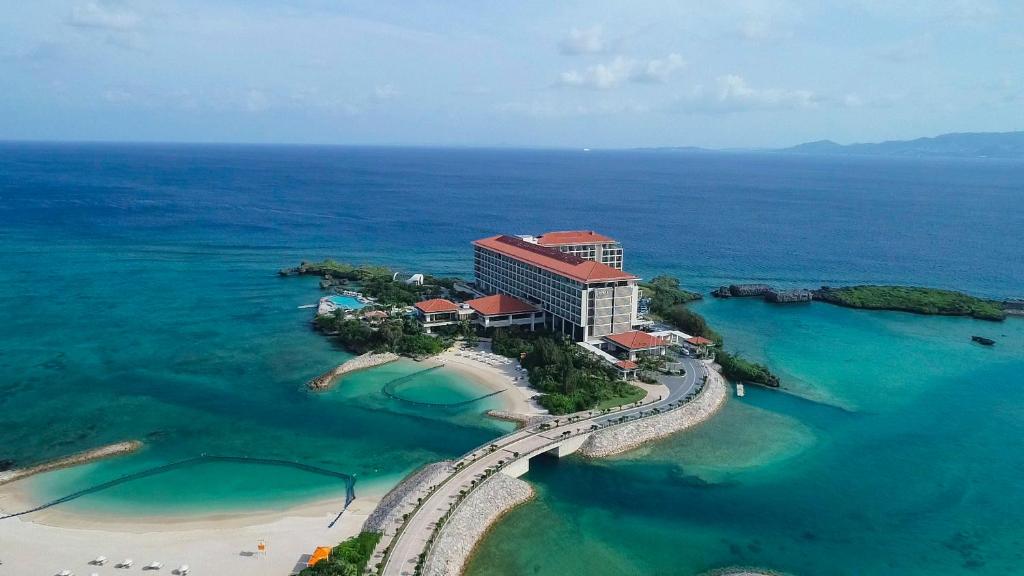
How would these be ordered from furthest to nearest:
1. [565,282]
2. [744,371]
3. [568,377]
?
[565,282], [744,371], [568,377]

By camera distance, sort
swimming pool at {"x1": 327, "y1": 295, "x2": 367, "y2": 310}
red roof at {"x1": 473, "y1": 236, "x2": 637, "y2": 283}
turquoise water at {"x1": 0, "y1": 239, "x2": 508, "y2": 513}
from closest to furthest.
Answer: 1. turquoise water at {"x1": 0, "y1": 239, "x2": 508, "y2": 513}
2. red roof at {"x1": 473, "y1": 236, "x2": 637, "y2": 283}
3. swimming pool at {"x1": 327, "y1": 295, "x2": 367, "y2": 310}

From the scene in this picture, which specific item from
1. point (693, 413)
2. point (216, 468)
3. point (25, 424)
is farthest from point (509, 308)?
point (25, 424)

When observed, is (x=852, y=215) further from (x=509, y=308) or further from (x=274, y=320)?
(x=274, y=320)

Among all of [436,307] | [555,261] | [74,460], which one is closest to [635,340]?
[555,261]

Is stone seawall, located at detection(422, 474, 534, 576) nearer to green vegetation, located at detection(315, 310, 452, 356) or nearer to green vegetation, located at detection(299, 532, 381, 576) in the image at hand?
green vegetation, located at detection(299, 532, 381, 576)

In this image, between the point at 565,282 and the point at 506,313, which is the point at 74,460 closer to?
Result: the point at 506,313

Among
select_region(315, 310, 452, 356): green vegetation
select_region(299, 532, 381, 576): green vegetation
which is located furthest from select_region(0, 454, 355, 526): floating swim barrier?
select_region(315, 310, 452, 356): green vegetation

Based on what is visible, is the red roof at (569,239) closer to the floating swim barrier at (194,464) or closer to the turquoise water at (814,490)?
the turquoise water at (814,490)
